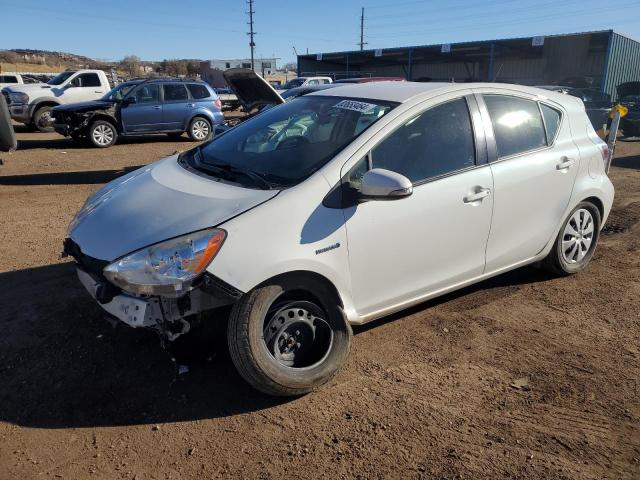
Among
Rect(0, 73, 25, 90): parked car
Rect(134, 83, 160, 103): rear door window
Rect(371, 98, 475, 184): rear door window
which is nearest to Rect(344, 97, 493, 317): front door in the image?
Rect(371, 98, 475, 184): rear door window

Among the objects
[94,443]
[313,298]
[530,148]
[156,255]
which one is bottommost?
[94,443]

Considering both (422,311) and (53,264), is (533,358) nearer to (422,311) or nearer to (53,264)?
(422,311)

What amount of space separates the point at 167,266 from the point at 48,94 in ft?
54.0

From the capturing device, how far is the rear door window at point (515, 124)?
150 inches

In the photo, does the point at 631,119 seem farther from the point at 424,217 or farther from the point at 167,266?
the point at 167,266

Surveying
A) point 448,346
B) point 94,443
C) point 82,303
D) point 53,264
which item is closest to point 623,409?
point 448,346

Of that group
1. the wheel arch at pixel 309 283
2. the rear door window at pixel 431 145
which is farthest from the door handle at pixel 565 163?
the wheel arch at pixel 309 283

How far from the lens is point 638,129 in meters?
15.2

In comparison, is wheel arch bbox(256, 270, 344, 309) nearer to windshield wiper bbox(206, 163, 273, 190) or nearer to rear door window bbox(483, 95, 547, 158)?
windshield wiper bbox(206, 163, 273, 190)

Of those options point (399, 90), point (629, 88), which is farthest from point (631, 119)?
point (399, 90)

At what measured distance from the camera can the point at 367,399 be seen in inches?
117

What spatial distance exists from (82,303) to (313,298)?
2.13 metres

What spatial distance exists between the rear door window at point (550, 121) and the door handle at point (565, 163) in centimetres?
18

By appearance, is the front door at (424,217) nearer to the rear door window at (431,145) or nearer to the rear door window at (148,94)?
the rear door window at (431,145)
